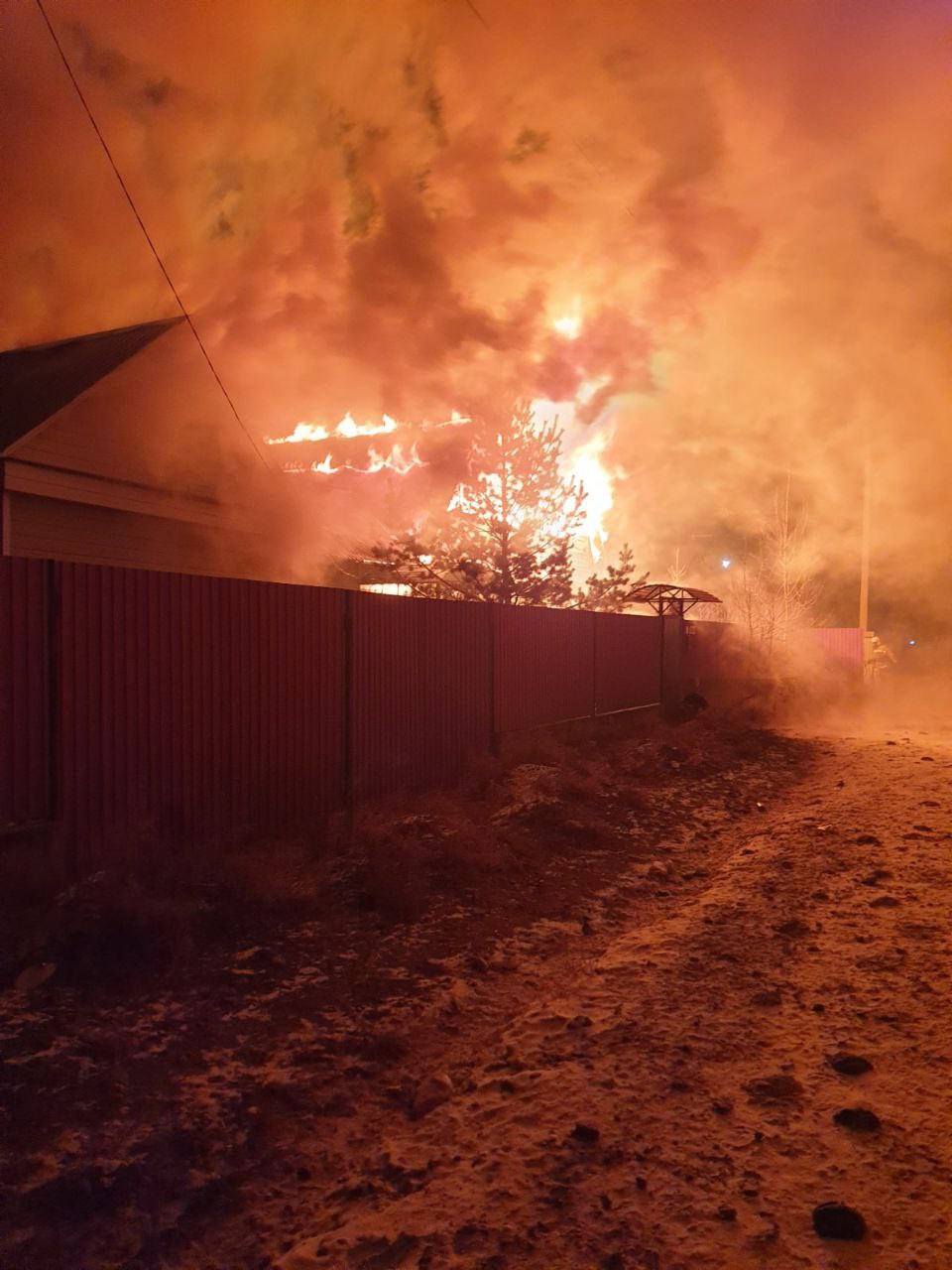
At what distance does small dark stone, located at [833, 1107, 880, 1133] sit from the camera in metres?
2.62

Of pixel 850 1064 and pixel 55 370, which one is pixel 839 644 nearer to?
pixel 55 370

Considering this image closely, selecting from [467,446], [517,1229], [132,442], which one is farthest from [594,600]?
[517,1229]

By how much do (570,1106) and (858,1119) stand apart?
3.12 feet

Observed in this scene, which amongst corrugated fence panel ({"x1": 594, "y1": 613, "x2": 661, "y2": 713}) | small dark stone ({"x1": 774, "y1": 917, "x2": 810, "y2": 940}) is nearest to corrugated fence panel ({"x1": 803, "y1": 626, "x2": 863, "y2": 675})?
corrugated fence panel ({"x1": 594, "y1": 613, "x2": 661, "y2": 713})

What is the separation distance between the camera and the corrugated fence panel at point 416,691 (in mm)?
6836

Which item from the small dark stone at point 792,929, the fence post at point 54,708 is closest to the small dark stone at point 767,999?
the small dark stone at point 792,929

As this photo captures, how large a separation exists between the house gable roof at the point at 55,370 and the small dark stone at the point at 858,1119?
31.6 ft

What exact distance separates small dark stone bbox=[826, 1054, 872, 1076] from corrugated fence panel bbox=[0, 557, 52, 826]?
3.90m

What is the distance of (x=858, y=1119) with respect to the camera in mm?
2654

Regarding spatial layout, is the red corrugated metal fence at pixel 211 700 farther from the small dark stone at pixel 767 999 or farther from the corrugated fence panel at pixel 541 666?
the small dark stone at pixel 767 999

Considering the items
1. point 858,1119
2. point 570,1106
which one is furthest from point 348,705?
point 858,1119

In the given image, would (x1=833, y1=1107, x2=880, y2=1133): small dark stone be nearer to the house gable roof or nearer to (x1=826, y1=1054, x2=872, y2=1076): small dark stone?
(x1=826, y1=1054, x2=872, y2=1076): small dark stone

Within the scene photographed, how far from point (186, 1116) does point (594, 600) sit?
60.9 feet

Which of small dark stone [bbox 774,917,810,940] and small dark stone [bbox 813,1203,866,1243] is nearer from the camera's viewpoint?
small dark stone [bbox 813,1203,866,1243]
